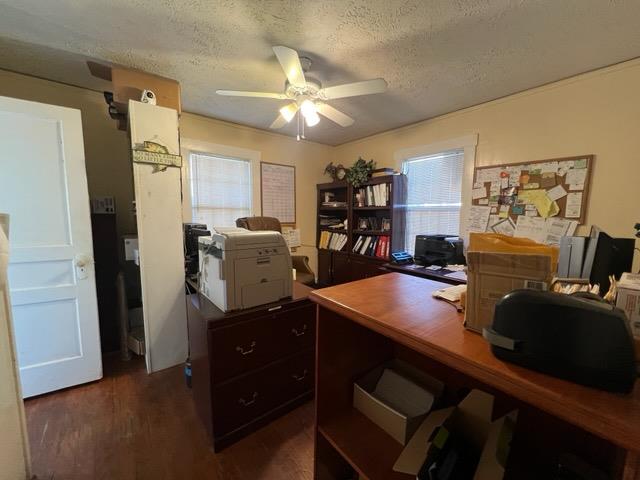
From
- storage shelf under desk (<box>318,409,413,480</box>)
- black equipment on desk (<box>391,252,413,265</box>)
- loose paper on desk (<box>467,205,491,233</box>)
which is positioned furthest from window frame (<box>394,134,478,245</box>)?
storage shelf under desk (<box>318,409,413,480</box>)

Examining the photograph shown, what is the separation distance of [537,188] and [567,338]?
2386 millimetres

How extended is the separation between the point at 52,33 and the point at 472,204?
352 cm

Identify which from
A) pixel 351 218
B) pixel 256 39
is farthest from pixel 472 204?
pixel 256 39

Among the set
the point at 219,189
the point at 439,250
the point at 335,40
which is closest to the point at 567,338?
the point at 335,40

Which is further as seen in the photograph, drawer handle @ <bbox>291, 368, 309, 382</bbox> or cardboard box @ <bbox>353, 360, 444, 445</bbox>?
drawer handle @ <bbox>291, 368, 309, 382</bbox>

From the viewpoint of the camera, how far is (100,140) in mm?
2434

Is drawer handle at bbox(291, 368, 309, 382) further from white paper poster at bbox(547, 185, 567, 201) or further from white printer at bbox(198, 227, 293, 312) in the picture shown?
white paper poster at bbox(547, 185, 567, 201)

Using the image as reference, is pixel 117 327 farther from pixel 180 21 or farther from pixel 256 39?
pixel 256 39

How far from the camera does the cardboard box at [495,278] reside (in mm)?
607

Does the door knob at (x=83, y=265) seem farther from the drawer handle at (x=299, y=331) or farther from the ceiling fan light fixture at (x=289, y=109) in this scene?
the ceiling fan light fixture at (x=289, y=109)

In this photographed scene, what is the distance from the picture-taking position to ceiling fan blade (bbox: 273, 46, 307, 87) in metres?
1.46

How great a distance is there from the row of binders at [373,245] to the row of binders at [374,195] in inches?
16.9

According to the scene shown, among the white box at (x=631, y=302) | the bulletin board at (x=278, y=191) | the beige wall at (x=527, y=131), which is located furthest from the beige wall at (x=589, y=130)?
the bulletin board at (x=278, y=191)

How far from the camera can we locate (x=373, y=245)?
3.45m
